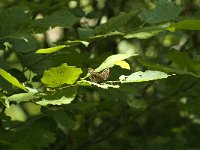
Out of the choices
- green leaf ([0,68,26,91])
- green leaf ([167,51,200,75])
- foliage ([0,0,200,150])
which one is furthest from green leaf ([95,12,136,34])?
green leaf ([0,68,26,91])

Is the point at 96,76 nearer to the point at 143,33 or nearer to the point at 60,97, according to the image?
the point at 60,97

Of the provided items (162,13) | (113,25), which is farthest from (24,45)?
(162,13)

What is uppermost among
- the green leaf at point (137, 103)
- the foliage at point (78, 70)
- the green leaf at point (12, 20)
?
the green leaf at point (12, 20)

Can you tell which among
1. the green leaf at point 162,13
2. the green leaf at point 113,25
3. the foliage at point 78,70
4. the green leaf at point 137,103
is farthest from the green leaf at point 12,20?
the green leaf at point 137,103

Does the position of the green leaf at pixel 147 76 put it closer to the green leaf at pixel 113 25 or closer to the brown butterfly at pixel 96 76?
the brown butterfly at pixel 96 76

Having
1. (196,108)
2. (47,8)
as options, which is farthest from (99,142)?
(47,8)

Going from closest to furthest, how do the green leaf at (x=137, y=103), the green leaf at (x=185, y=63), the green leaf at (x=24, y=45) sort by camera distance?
1. the green leaf at (x=185, y=63)
2. the green leaf at (x=24, y=45)
3. the green leaf at (x=137, y=103)
